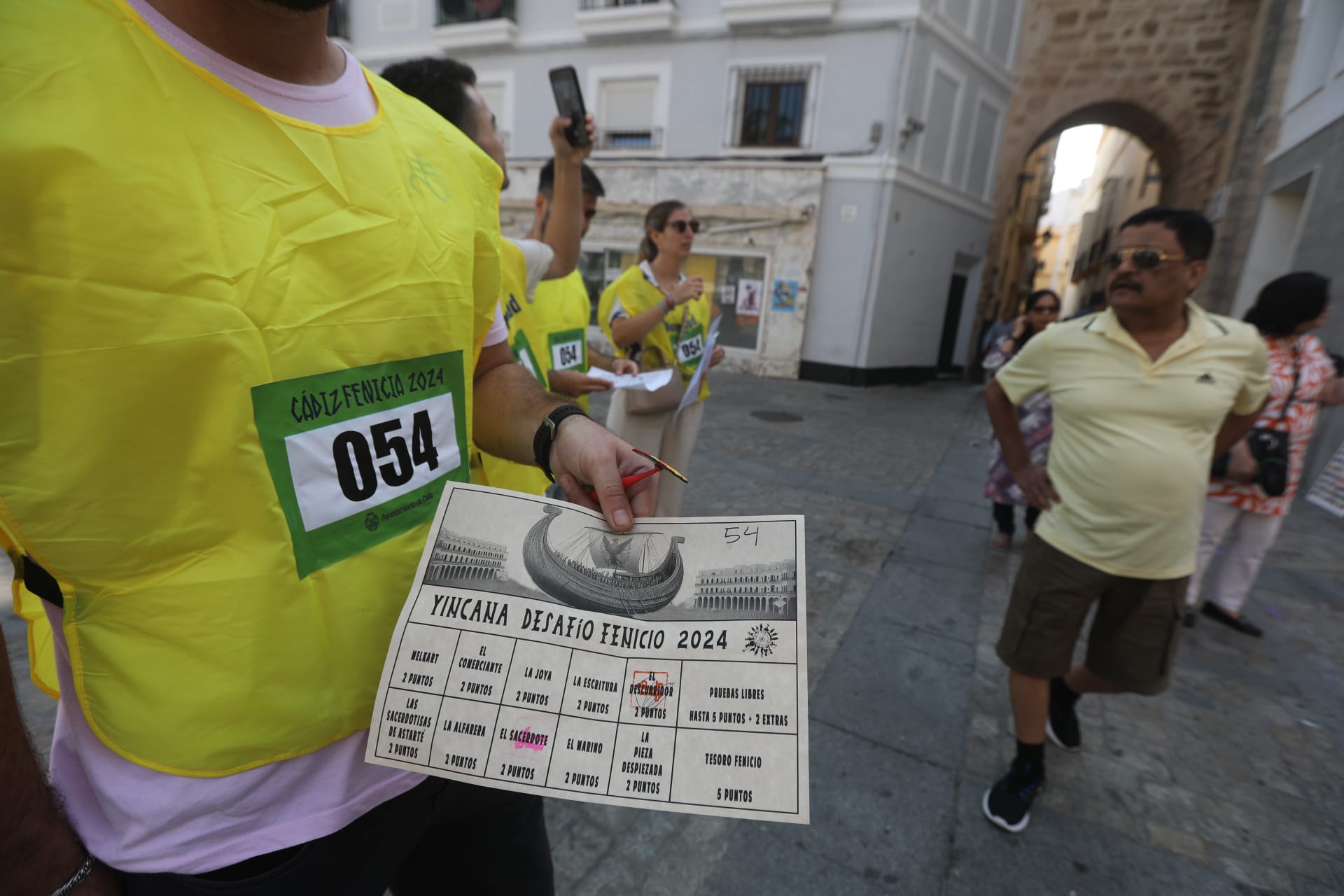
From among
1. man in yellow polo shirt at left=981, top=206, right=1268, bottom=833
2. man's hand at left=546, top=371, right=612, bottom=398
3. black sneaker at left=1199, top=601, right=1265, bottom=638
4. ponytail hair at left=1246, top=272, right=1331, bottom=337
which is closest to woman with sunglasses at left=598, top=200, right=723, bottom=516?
man's hand at left=546, top=371, right=612, bottom=398

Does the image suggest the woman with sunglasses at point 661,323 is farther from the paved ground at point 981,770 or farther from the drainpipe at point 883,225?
the drainpipe at point 883,225

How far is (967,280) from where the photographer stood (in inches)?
605

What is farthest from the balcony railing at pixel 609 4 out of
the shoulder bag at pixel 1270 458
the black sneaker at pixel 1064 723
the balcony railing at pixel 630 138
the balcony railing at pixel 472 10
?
the black sneaker at pixel 1064 723

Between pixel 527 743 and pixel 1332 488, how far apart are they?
18.3 ft

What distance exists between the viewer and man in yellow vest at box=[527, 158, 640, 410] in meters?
2.63

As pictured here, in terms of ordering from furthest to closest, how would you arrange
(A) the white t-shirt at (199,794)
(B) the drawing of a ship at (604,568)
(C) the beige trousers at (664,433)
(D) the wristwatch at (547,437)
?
(C) the beige trousers at (664,433), (D) the wristwatch at (547,437), (B) the drawing of a ship at (604,568), (A) the white t-shirt at (199,794)

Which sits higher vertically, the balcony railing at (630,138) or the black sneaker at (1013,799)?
the balcony railing at (630,138)

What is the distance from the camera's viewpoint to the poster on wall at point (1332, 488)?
4012 mm

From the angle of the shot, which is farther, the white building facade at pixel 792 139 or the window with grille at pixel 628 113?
the window with grille at pixel 628 113

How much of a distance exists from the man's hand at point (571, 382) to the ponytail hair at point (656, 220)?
4.22 ft

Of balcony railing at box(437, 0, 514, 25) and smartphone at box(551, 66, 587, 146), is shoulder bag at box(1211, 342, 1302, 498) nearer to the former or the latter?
smartphone at box(551, 66, 587, 146)

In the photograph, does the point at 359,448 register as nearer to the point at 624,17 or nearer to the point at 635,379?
the point at 635,379

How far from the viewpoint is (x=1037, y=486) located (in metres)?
2.35

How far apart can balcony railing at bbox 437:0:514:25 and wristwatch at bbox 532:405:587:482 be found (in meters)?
16.1
